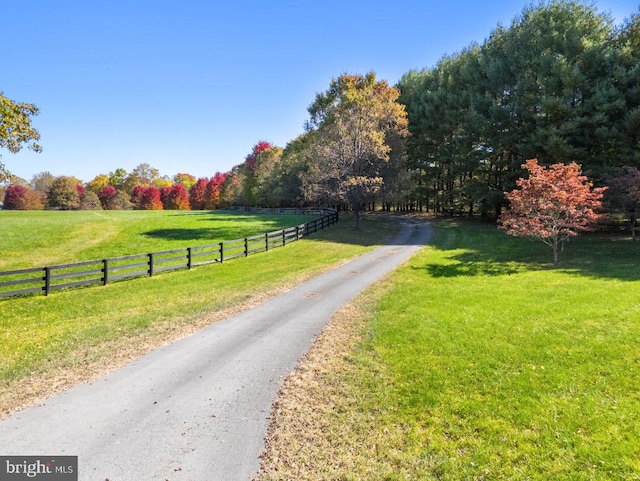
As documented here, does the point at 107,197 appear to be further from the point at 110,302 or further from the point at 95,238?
the point at 110,302

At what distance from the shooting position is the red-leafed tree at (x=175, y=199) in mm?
103125

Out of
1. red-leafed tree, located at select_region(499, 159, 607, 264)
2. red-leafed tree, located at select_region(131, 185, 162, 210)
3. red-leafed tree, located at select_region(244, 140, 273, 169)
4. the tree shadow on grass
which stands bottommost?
the tree shadow on grass

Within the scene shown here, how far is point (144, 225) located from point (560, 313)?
1351 inches

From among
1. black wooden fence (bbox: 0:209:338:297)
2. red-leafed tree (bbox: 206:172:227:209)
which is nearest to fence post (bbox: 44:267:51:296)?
black wooden fence (bbox: 0:209:338:297)

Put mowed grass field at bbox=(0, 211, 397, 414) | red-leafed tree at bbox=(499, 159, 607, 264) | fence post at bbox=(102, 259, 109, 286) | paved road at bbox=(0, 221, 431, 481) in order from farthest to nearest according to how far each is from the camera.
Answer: red-leafed tree at bbox=(499, 159, 607, 264) → fence post at bbox=(102, 259, 109, 286) → mowed grass field at bbox=(0, 211, 397, 414) → paved road at bbox=(0, 221, 431, 481)

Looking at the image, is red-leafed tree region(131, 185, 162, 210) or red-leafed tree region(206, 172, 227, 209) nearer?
red-leafed tree region(206, 172, 227, 209)

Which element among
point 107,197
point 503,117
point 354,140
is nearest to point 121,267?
point 354,140

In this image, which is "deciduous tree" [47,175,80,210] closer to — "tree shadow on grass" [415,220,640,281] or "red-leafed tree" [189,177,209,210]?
"red-leafed tree" [189,177,209,210]

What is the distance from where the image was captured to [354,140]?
101 feet

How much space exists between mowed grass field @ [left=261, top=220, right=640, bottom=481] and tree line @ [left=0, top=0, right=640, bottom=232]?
17077mm

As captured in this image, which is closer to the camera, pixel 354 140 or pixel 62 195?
pixel 354 140

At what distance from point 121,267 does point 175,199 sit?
308 ft

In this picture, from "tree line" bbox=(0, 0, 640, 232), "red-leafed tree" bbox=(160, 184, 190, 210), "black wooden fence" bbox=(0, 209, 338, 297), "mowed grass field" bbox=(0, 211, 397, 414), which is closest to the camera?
"mowed grass field" bbox=(0, 211, 397, 414)
